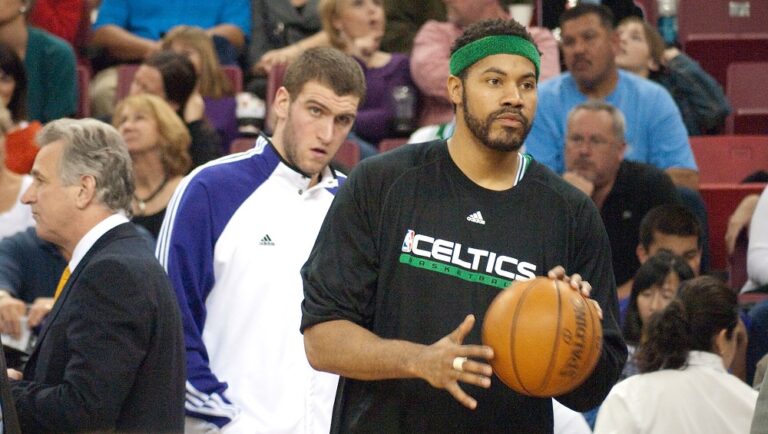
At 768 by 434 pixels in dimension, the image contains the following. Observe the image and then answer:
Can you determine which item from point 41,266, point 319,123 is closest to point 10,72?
point 41,266

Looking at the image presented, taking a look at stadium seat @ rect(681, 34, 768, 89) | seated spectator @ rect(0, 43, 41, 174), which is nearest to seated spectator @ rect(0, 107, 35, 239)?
seated spectator @ rect(0, 43, 41, 174)

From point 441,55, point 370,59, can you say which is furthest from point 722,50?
point 370,59

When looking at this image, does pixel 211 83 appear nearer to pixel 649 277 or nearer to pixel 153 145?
pixel 153 145

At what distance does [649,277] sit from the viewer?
21.2 ft

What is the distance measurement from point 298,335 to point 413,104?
431 centimetres

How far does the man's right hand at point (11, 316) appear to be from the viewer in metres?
5.62

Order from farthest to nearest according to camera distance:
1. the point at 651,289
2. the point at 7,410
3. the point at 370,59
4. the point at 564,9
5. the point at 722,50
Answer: the point at 722,50, the point at 564,9, the point at 370,59, the point at 651,289, the point at 7,410

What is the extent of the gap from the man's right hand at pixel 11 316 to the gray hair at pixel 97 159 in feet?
3.96

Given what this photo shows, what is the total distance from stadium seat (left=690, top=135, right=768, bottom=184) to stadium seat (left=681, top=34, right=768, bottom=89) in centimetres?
167

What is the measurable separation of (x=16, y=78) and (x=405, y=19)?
10.2 feet

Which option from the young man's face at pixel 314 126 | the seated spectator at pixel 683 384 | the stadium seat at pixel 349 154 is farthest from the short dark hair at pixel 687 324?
the stadium seat at pixel 349 154

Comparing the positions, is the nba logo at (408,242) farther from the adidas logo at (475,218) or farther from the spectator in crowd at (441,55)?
the spectator in crowd at (441,55)

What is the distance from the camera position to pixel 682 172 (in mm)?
8180

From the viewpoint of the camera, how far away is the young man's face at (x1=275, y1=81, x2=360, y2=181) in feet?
17.2
